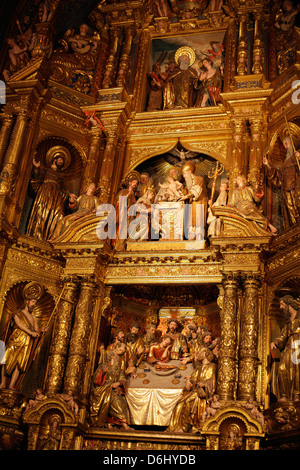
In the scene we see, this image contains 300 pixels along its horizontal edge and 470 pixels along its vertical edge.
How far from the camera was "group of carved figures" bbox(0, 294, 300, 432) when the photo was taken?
11.6 meters

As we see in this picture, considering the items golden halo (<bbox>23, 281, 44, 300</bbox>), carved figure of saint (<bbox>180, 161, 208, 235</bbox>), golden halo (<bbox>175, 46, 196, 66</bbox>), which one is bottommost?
golden halo (<bbox>23, 281, 44, 300</bbox>)

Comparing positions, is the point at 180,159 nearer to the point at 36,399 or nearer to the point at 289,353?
the point at 289,353

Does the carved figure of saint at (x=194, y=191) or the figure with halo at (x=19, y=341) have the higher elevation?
the carved figure of saint at (x=194, y=191)

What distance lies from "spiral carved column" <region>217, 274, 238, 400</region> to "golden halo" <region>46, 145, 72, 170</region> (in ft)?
17.6

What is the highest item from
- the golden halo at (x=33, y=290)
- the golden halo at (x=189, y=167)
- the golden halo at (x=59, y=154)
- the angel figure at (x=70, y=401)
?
the golden halo at (x=59, y=154)

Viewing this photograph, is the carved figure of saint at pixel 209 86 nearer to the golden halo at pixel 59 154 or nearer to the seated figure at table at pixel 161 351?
the golden halo at pixel 59 154

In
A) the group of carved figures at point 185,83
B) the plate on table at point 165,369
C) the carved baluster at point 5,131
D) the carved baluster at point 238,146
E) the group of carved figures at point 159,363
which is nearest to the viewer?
the group of carved figures at point 159,363

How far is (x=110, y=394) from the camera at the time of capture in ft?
39.9

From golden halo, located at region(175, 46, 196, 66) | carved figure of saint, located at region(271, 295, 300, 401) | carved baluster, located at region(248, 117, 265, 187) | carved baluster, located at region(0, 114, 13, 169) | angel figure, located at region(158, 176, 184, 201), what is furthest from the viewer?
golden halo, located at region(175, 46, 196, 66)

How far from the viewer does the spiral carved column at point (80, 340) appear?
12078 millimetres

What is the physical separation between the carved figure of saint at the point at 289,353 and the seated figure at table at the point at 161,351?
210 centimetres

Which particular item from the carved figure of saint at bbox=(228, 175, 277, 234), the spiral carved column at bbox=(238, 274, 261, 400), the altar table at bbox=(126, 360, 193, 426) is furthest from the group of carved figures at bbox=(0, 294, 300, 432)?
the carved figure of saint at bbox=(228, 175, 277, 234)

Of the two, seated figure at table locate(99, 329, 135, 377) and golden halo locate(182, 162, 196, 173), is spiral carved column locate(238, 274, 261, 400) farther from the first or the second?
golden halo locate(182, 162, 196, 173)

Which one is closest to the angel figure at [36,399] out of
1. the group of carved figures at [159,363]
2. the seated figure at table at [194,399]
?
the group of carved figures at [159,363]
